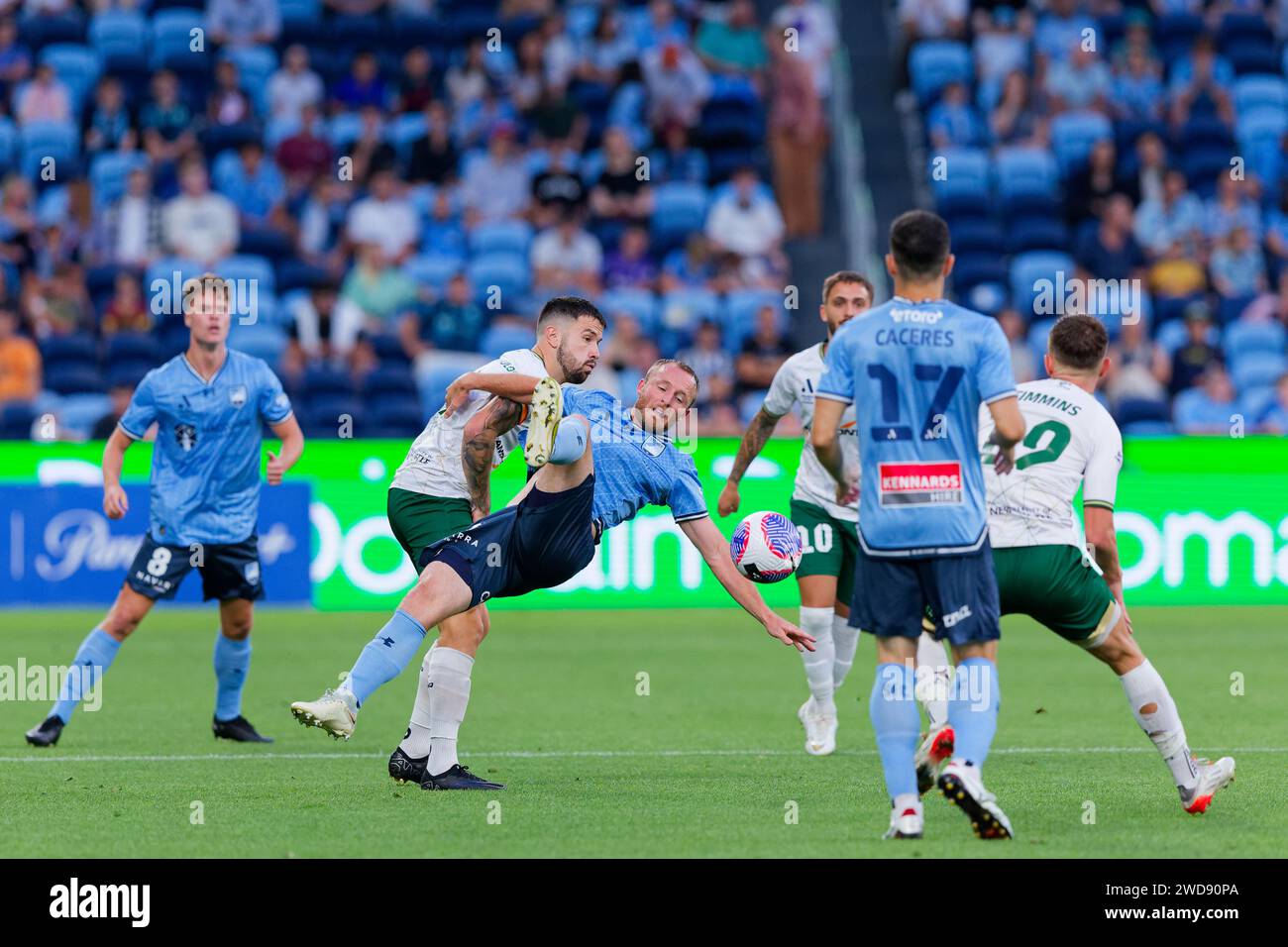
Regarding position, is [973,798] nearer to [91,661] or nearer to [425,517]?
[425,517]

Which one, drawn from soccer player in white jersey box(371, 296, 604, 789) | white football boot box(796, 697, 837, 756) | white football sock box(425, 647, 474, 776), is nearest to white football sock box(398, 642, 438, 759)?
soccer player in white jersey box(371, 296, 604, 789)

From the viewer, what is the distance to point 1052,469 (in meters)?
8.20

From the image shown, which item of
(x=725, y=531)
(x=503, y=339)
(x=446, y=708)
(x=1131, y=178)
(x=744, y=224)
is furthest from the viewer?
(x=1131, y=178)

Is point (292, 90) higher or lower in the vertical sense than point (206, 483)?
higher

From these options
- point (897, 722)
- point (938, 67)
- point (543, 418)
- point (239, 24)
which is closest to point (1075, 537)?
point (897, 722)

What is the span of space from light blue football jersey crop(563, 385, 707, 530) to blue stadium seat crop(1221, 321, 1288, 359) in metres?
13.6

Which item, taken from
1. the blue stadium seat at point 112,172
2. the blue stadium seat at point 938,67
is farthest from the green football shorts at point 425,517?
the blue stadium seat at point 938,67

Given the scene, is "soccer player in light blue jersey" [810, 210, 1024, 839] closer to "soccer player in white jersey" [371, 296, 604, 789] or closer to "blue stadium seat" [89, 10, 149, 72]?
"soccer player in white jersey" [371, 296, 604, 789]

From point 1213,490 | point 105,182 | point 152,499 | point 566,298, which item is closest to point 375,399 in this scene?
point 105,182

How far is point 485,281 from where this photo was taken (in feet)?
71.1

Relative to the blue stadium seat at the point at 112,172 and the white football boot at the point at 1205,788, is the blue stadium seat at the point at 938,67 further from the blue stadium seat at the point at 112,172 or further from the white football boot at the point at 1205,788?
the white football boot at the point at 1205,788

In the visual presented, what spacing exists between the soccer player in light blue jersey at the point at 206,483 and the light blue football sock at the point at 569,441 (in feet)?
9.15

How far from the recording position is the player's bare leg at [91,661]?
10336 mm

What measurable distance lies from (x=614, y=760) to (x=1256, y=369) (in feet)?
42.5
